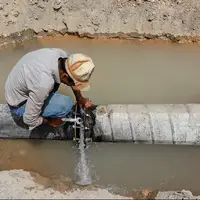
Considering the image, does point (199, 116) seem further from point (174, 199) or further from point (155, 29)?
point (155, 29)

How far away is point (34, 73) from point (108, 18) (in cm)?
487

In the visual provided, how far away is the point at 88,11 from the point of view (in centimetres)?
920

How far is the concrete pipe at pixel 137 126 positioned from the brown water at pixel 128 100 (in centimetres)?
27

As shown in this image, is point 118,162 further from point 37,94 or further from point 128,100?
point 37,94

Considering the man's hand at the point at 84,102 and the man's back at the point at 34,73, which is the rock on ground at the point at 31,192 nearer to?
the man's back at the point at 34,73

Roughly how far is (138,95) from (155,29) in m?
2.31

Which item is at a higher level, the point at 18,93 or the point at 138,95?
the point at 18,93

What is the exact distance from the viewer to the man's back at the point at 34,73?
15.4ft

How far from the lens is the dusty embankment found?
9055 millimetres

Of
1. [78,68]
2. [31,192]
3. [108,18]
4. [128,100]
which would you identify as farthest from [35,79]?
[108,18]

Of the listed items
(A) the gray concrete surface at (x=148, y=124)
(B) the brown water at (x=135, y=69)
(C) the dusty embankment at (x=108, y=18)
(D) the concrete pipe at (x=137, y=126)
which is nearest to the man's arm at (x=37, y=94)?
(D) the concrete pipe at (x=137, y=126)

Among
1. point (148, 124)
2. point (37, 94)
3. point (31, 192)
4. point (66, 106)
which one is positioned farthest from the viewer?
point (148, 124)

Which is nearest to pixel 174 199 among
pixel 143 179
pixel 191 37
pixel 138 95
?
pixel 143 179

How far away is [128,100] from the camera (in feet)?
24.2
